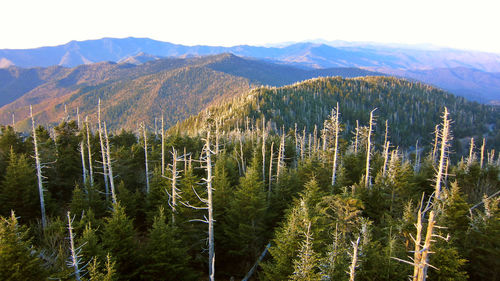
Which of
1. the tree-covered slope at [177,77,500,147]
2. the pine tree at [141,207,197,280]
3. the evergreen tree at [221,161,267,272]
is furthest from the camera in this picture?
the tree-covered slope at [177,77,500,147]

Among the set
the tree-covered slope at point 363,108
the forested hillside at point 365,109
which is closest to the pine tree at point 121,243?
the forested hillside at point 365,109

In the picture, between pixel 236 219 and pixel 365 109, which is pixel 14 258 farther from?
pixel 365 109

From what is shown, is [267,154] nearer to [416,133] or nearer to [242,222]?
[242,222]

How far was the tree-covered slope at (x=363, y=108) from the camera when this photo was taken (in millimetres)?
128000

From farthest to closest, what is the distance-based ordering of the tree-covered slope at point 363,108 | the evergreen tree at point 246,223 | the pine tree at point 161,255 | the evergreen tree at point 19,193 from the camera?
the tree-covered slope at point 363,108 → the evergreen tree at point 19,193 → the evergreen tree at point 246,223 → the pine tree at point 161,255

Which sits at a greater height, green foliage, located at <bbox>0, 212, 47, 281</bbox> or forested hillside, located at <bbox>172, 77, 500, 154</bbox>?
green foliage, located at <bbox>0, 212, 47, 281</bbox>

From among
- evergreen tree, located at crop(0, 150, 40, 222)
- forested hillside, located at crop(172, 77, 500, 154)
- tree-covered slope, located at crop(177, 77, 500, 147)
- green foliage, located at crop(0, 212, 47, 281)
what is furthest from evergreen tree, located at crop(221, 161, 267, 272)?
tree-covered slope, located at crop(177, 77, 500, 147)

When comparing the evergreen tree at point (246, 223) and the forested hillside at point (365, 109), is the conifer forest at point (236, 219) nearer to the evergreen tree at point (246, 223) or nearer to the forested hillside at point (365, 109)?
the evergreen tree at point (246, 223)

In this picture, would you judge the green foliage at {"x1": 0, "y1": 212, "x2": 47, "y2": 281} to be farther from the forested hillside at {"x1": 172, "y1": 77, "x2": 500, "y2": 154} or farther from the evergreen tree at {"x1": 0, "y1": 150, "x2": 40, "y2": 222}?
the forested hillside at {"x1": 172, "y1": 77, "x2": 500, "y2": 154}

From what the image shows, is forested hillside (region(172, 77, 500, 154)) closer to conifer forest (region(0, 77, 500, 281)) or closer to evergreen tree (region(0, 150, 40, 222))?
conifer forest (region(0, 77, 500, 281))

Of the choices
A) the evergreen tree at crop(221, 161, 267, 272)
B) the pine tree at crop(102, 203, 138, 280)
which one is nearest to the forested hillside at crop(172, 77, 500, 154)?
the evergreen tree at crop(221, 161, 267, 272)

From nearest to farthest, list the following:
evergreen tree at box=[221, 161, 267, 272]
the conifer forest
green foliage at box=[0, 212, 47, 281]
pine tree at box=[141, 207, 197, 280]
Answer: green foliage at box=[0, 212, 47, 281], the conifer forest, pine tree at box=[141, 207, 197, 280], evergreen tree at box=[221, 161, 267, 272]

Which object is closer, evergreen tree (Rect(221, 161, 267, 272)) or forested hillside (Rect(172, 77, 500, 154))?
evergreen tree (Rect(221, 161, 267, 272))

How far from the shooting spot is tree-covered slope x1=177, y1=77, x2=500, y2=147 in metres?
128
